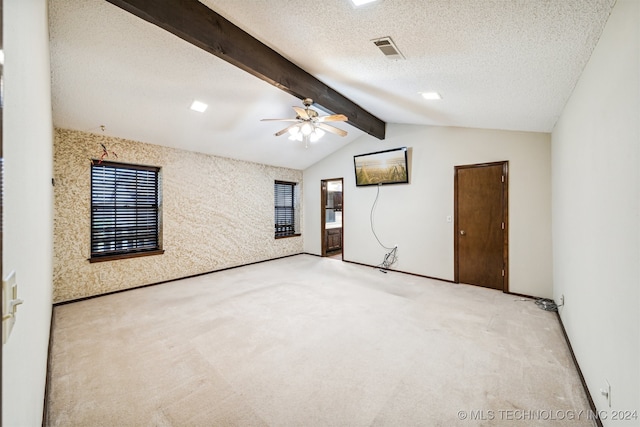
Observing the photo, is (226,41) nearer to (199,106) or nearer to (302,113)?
(302,113)

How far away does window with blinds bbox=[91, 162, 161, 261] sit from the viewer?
4.04m

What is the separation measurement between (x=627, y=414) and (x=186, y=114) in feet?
15.8

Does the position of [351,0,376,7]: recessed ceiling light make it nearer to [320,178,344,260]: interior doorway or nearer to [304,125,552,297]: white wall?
[304,125,552,297]: white wall

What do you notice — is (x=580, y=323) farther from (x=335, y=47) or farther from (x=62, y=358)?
(x=62, y=358)

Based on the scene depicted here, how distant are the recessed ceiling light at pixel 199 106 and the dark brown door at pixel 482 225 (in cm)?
409

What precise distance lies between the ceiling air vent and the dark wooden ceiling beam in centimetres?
109

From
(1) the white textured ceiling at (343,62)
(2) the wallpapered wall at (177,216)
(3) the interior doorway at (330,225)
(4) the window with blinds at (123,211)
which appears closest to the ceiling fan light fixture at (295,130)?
(1) the white textured ceiling at (343,62)

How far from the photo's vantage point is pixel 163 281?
4637 mm

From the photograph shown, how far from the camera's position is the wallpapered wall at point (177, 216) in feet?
12.2

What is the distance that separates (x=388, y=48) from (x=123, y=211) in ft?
14.7

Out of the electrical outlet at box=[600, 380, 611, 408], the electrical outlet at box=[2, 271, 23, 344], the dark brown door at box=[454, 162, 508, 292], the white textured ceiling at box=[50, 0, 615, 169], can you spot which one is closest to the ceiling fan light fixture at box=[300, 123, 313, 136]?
the white textured ceiling at box=[50, 0, 615, 169]

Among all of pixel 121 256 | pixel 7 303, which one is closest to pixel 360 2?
pixel 7 303

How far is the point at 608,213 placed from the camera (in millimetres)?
1571

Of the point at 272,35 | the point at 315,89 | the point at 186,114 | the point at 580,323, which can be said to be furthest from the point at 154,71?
the point at 580,323
